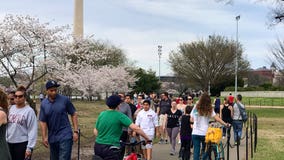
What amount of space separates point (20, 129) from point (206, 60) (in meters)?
55.6

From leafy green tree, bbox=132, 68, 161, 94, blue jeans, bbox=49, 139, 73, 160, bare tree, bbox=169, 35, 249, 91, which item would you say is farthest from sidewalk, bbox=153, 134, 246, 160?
leafy green tree, bbox=132, 68, 161, 94

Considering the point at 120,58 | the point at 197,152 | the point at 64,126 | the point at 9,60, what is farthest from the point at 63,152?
the point at 120,58

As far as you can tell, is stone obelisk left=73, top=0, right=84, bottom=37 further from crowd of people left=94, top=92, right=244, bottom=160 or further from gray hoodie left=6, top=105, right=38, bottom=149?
gray hoodie left=6, top=105, right=38, bottom=149

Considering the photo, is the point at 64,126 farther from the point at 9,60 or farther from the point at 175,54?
the point at 175,54

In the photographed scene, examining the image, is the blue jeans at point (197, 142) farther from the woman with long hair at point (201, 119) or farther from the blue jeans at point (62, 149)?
the blue jeans at point (62, 149)

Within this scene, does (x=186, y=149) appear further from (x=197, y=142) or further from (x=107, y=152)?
(x=107, y=152)

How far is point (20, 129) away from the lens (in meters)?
7.14

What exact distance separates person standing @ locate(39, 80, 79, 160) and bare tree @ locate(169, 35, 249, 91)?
54.6m

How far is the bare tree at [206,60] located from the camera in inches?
2425

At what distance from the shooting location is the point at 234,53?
6194cm

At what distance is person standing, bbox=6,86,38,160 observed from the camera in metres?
7.12

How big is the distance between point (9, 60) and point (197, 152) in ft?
54.1

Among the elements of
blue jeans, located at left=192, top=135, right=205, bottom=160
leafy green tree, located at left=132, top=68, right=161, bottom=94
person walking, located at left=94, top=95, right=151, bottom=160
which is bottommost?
blue jeans, located at left=192, top=135, right=205, bottom=160

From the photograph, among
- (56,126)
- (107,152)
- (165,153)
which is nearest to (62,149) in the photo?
(56,126)
